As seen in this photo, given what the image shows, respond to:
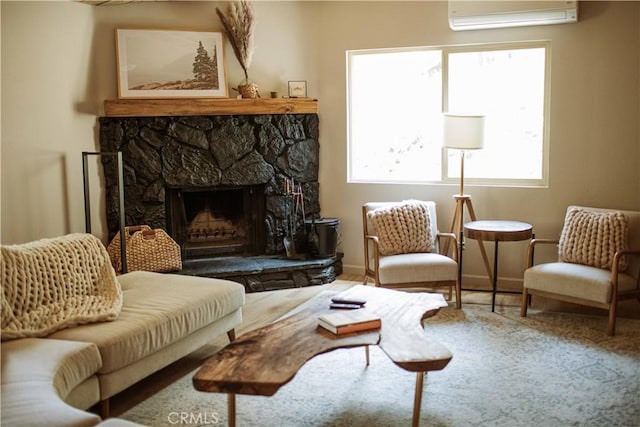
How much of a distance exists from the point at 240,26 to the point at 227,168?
1.21 metres

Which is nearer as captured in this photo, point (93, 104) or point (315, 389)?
point (315, 389)

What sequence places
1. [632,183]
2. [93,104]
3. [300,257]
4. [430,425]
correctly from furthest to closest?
[300,257], [93,104], [632,183], [430,425]

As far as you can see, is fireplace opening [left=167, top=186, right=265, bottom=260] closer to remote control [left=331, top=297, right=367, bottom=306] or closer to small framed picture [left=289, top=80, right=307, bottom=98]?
small framed picture [left=289, top=80, right=307, bottom=98]

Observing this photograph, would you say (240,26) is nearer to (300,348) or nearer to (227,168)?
(227,168)

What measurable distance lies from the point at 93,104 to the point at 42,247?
7.42 ft

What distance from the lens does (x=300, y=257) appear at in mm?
5531

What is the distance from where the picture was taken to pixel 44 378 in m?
2.45

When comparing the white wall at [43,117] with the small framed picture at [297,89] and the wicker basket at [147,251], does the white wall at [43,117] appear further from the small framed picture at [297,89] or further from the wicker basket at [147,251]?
the small framed picture at [297,89]

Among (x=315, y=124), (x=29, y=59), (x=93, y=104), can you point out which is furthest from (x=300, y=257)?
(x=29, y=59)

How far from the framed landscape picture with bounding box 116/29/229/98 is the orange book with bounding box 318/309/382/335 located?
294 centimetres

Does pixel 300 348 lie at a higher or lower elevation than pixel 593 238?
lower

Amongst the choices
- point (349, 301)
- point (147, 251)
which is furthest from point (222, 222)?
point (349, 301)

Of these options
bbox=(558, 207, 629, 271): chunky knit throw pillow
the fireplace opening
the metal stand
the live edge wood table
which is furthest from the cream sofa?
bbox=(558, 207, 629, 271): chunky knit throw pillow

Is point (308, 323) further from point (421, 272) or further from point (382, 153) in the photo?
point (382, 153)
